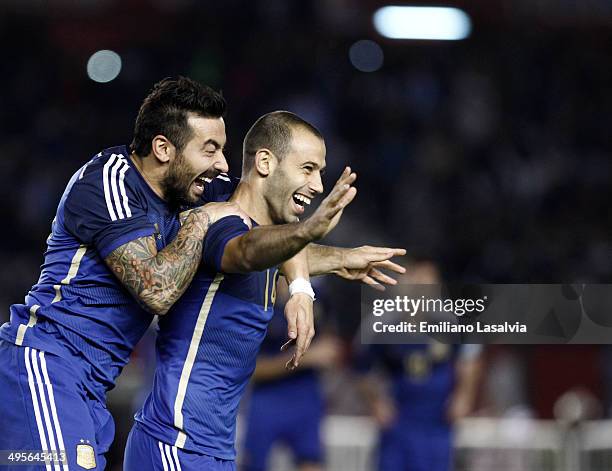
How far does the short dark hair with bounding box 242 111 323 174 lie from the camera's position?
388cm

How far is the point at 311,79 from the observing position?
12.4 m

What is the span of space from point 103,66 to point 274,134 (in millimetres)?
9045

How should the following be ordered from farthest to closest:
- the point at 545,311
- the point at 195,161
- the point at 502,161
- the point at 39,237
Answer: the point at 502,161 → the point at 39,237 → the point at 545,311 → the point at 195,161

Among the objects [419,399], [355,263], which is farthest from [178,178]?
[419,399]

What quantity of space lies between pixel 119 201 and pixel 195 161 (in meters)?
0.35

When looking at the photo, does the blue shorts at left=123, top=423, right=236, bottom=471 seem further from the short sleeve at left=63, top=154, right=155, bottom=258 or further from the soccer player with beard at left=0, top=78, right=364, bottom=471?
the short sleeve at left=63, top=154, right=155, bottom=258

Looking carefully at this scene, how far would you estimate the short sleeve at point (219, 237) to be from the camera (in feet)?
11.3

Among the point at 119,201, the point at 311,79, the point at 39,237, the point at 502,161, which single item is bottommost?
the point at 119,201

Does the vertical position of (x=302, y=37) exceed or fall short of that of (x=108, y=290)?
it exceeds it

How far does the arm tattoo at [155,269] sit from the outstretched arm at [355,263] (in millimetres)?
790

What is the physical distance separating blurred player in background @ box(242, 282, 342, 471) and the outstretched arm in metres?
2.73

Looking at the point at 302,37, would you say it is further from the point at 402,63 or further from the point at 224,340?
the point at 224,340

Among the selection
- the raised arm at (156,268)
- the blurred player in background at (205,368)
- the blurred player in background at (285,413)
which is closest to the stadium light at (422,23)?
the blurred player in background at (285,413)

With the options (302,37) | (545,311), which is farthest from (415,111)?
(545,311)
